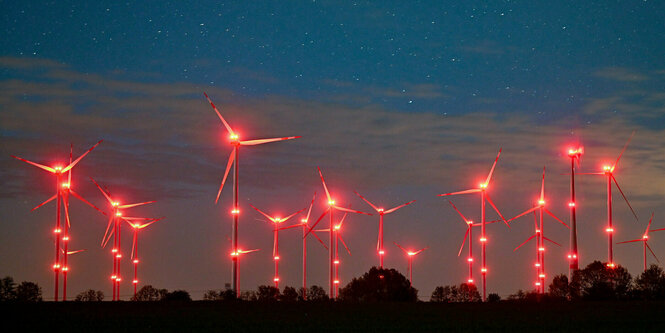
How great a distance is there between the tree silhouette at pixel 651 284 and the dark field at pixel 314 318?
23102 mm

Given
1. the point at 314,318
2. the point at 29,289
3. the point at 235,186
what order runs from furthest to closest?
1. the point at 29,289
2. the point at 235,186
3. the point at 314,318

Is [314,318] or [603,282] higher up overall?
[603,282]

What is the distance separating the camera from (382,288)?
371 ft

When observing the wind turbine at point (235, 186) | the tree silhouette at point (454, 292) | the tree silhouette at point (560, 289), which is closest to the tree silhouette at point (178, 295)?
the wind turbine at point (235, 186)

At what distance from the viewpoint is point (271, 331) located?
47844 mm

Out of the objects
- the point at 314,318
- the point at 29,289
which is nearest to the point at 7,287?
the point at 29,289

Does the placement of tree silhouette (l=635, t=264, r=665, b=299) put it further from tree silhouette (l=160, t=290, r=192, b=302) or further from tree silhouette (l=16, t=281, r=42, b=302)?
tree silhouette (l=16, t=281, r=42, b=302)

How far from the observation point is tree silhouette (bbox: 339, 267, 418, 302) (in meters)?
112

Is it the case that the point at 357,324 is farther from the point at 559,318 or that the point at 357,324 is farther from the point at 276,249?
the point at 276,249

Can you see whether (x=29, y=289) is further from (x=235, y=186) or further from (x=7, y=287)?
(x=235, y=186)

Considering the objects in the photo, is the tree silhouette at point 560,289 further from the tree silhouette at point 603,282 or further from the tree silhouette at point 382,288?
the tree silhouette at point 382,288

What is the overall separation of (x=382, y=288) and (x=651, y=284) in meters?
32.5

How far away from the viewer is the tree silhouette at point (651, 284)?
97.7 meters

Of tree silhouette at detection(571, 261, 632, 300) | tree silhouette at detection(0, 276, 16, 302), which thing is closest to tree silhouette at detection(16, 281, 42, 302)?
tree silhouette at detection(0, 276, 16, 302)
